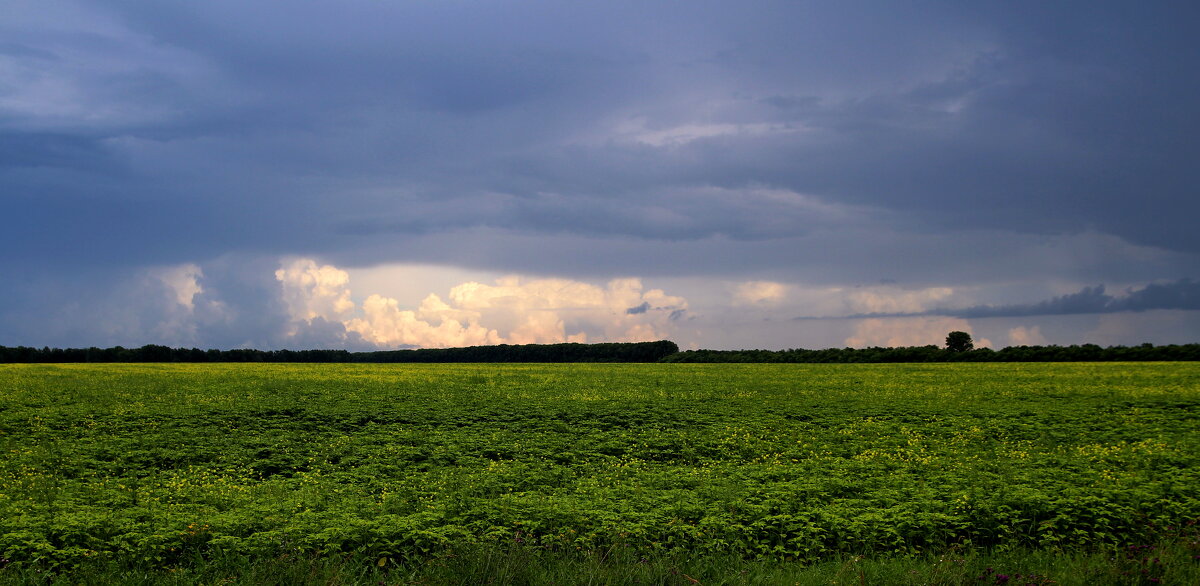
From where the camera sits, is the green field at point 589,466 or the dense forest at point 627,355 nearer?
the green field at point 589,466

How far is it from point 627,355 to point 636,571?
83.8 meters

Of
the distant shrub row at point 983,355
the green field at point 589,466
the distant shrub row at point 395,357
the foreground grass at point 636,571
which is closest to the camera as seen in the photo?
the foreground grass at point 636,571

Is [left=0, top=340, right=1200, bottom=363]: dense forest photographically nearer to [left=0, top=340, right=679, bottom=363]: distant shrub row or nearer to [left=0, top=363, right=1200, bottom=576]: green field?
[left=0, top=340, right=679, bottom=363]: distant shrub row

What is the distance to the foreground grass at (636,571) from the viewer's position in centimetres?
795

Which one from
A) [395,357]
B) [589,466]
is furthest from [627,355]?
[589,466]

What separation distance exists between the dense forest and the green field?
24.9 meters

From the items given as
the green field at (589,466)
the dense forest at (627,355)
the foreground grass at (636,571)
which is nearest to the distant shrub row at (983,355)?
the dense forest at (627,355)

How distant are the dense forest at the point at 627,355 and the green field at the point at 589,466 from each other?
2490 cm

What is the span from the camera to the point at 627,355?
91.7 meters

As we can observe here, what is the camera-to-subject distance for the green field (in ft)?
34.2

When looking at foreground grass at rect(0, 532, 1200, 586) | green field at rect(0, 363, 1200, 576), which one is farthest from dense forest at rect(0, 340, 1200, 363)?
foreground grass at rect(0, 532, 1200, 586)

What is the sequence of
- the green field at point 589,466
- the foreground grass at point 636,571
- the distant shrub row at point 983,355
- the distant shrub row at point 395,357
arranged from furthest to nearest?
the distant shrub row at point 395,357, the distant shrub row at point 983,355, the green field at point 589,466, the foreground grass at point 636,571

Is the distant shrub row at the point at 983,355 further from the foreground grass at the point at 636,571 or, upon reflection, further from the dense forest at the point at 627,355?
the foreground grass at the point at 636,571

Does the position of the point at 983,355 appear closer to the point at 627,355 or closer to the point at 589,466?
the point at 627,355
